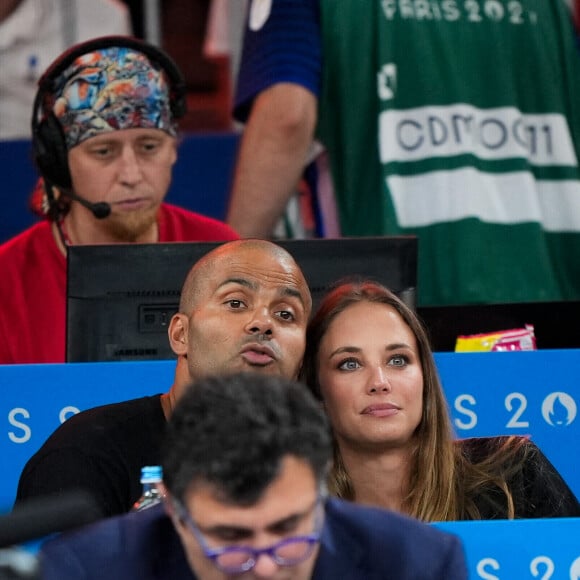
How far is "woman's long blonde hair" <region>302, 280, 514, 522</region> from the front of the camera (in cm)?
281

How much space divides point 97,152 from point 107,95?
0.15 m

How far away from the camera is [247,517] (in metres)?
1.66

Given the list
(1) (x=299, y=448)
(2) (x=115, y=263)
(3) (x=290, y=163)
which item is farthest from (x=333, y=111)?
(1) (x=299, y=448)

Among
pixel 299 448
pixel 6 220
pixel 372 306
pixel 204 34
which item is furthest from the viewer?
pixel 204 34

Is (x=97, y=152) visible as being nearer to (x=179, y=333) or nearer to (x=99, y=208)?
(x=99, y=208)

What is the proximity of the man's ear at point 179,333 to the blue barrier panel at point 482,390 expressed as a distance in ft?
0.46

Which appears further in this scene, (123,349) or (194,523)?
(123,349)

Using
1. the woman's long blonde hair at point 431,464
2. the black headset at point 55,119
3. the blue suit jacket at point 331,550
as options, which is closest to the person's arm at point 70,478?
the woman's long blonde hair at point 431,464

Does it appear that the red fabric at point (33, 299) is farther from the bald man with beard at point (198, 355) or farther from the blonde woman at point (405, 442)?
the blonde woman at point (405, 442)

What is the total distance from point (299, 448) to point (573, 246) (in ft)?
9.28

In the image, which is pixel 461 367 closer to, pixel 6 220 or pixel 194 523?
pixel 194 523

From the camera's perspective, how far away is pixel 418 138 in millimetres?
4180

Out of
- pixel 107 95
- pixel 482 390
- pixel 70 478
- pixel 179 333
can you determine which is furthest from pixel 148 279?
pixel 107 95

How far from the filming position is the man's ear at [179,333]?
290 centimetres
